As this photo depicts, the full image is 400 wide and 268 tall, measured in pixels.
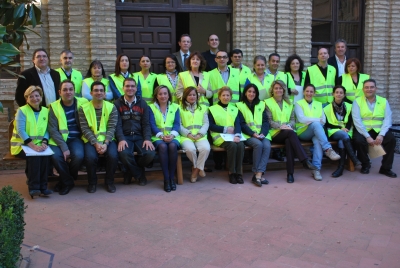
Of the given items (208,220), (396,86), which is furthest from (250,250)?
(396,86)

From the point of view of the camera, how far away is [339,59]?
862 centimetres

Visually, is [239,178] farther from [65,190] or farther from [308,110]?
[65,190]

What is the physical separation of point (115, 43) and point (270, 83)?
288cm

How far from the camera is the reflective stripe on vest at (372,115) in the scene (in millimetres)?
7703

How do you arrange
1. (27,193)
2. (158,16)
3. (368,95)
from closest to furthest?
(27,193), (368,95), (158,16)

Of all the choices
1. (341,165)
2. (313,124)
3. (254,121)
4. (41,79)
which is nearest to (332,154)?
(341,165)

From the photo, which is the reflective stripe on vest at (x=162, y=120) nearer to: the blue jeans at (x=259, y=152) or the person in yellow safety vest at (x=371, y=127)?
the blue jeans at (x=259, y=152)

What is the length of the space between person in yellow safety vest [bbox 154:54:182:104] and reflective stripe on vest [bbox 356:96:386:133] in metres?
3.21

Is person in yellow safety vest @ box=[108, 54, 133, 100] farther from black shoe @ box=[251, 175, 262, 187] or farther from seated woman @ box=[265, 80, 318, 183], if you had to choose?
black shoe @ box=[251, 175, 262, 187]

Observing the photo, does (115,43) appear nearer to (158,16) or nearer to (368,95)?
(158,16)

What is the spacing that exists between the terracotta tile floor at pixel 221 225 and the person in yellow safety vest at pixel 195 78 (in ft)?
4.80

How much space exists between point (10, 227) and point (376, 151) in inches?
238

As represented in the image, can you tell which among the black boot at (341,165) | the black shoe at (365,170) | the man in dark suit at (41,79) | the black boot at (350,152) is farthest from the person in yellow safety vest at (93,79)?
the black shoe at (365,170)

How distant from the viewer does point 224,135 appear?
7.14m
